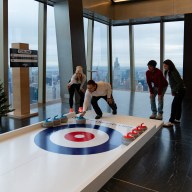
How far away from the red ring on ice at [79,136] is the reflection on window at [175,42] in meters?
6.76

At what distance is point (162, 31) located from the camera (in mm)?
9602

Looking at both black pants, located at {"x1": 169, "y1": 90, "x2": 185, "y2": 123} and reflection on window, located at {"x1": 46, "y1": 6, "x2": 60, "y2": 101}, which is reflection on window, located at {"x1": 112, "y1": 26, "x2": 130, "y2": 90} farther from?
black pants, located at {"x1": 169, "y1": 90, "x2": 185, "y2": 123}

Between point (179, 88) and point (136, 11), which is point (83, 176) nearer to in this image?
point (179, 88)

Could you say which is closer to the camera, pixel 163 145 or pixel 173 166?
pixel 173 166

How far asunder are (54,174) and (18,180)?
1.22 feet

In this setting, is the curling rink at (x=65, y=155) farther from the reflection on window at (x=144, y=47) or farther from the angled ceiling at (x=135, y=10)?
→ the reflection on window at (x=144, y=47)

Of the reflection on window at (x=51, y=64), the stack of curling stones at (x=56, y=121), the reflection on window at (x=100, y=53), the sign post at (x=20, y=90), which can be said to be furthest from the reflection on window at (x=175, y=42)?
the stack of curling stones at (x=56, y=121)

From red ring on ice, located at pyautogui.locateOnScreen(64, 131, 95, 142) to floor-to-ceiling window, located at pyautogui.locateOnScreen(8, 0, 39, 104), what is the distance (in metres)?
3.24

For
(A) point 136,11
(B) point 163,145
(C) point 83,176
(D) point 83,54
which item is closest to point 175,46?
(A) point 136,11

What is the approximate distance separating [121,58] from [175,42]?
2511 mm

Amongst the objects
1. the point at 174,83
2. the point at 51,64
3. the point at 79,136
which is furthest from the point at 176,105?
the point at 51,64

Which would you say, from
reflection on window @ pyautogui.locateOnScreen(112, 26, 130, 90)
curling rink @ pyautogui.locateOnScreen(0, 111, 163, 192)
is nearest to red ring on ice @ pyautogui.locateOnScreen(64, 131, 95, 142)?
curling rink @ pyautogui.locateOnScreen(0, 111, 163, 192)

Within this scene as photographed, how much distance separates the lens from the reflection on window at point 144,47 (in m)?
9.88

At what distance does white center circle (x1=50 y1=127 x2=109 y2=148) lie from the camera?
335cm
